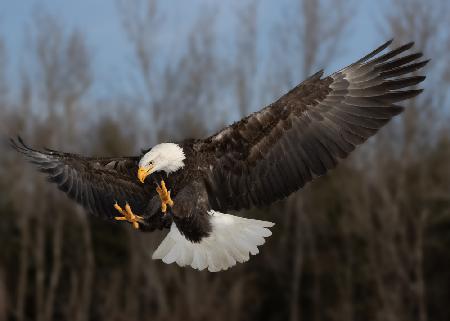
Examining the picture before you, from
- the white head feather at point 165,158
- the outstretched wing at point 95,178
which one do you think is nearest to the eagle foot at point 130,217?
the white head feather at point 165,158

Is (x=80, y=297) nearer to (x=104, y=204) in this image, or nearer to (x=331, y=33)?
(x=331, y=33)

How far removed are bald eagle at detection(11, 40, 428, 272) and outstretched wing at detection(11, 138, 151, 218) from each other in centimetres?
14

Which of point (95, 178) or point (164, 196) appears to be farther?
point (95, 178)

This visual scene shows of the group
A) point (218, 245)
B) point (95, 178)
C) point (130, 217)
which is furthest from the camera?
point (95, 178)

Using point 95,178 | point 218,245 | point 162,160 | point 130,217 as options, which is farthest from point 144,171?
point 95,178

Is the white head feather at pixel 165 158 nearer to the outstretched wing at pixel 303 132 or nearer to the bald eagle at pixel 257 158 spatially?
the bald eagle at pixel 257 158

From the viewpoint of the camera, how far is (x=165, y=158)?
4875 mm

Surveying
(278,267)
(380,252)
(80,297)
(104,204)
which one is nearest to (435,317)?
(380,252)

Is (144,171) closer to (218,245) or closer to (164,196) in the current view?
(164,196)

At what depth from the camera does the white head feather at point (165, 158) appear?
485 centimetres

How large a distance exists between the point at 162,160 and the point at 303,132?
97 cm

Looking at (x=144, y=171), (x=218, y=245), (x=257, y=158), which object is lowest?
(x=218, y=245)

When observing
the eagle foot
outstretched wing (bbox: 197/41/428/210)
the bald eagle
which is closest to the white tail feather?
the bald eagle

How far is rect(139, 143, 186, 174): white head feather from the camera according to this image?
4852 millimetres
